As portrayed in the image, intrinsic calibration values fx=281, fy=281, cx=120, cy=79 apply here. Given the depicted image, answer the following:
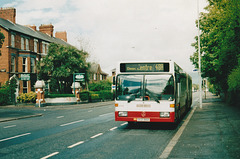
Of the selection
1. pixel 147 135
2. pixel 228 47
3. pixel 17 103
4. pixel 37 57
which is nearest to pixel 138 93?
pixel 147 135

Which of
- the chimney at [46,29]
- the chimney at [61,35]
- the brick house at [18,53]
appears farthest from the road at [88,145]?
the chimney at [61,35]

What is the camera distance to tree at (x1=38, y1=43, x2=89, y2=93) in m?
39.4

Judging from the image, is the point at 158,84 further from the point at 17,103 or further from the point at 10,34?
the point at 10,34

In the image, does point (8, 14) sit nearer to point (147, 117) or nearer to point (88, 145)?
point (147, 117)

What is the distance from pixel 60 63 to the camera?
40.6 metres

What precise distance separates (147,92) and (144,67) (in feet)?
3.80

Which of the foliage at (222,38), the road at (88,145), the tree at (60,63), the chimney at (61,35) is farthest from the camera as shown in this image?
the chimney at (61,35)

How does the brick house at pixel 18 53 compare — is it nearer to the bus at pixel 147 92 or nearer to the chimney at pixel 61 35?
the chimney at pixel 61 35

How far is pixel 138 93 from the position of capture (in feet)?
37.5

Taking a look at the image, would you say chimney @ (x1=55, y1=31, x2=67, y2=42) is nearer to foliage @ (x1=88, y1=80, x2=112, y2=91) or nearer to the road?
foliage @ (x1=88, y1=80, x2=112, y2=91)

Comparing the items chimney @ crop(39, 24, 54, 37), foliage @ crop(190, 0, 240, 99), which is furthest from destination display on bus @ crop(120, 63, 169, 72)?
chimney @ crop(39, 24, 54, 37)

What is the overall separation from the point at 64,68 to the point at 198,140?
106 feet

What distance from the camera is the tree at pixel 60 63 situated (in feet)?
129

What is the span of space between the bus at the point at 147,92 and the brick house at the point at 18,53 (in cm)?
2520
